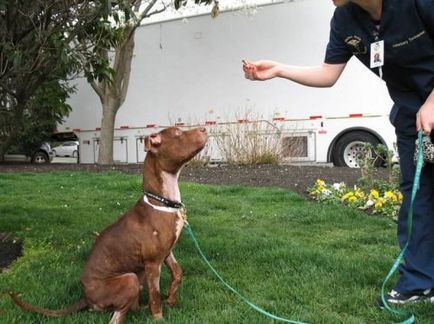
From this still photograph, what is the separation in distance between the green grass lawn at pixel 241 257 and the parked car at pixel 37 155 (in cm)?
1266

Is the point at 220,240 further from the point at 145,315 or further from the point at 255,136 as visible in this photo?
the point at 255,136

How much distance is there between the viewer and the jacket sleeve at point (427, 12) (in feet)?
10.2

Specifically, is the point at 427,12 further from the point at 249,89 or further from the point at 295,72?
the point at 249,89

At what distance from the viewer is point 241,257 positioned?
4.80 meters

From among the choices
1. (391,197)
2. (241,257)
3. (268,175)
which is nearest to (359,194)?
(391,197)

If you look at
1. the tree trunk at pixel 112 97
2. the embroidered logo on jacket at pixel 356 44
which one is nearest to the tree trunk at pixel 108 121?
the tree trunk at pixel 112 97

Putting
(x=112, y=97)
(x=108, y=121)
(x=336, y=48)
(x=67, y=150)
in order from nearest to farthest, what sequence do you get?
(x=336, y=48) < (x=112, y=97) < (x=108, y=121) < (x=67, y=150)

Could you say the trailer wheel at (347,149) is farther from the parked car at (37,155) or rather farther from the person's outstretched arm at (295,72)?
the parked car at (37,155)

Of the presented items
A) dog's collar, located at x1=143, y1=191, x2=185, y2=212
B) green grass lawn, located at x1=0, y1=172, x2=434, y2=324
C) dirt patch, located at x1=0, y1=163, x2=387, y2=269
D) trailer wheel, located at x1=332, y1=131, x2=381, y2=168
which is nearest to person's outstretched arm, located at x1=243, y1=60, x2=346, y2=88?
dog's collar, located at x1=143, y1=191, x2=185, y2=212

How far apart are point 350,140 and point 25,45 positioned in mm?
9392

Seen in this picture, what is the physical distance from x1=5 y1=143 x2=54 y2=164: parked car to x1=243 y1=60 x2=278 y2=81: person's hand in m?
18.0

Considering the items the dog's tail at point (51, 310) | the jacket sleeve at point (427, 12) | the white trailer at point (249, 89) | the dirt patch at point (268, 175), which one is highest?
the white trailer at point (249, 89)

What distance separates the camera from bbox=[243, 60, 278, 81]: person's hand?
378 centimetres

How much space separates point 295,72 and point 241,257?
1.73 m
